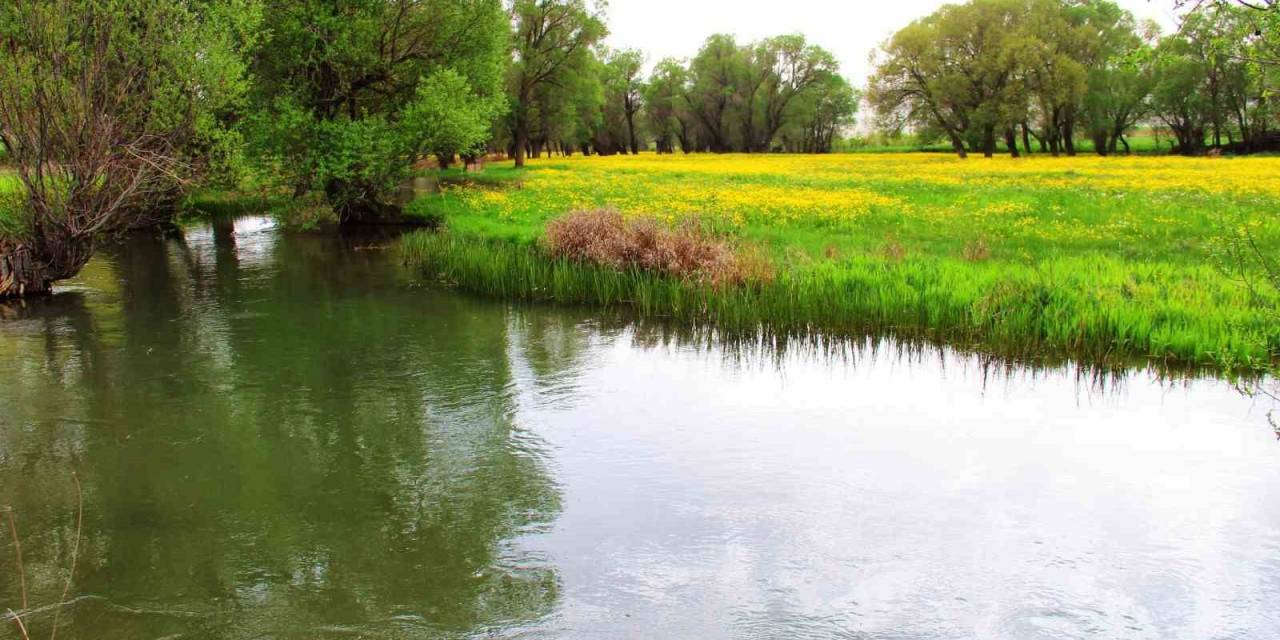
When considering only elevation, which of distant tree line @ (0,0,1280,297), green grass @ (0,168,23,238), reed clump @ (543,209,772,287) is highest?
distant tree line @ (0,0,1280,297)

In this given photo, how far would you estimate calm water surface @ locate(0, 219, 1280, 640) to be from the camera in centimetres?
575

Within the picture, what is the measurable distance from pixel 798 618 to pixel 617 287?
1064 cm

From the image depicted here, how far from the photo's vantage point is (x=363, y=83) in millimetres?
26984

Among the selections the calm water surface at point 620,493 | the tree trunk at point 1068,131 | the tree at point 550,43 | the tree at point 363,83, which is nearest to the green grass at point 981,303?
the calm water surface at point 620,493

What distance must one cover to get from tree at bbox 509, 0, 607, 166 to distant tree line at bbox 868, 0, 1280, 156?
31.5 meters

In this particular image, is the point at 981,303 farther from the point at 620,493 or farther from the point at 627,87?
the point at 627,87

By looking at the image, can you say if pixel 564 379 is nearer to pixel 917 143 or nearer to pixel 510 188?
pixel 510 188

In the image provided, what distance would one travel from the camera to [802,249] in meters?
16.9

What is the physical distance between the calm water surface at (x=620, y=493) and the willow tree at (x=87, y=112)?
4020mm

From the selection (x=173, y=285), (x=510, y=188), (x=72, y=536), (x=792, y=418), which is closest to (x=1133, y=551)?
(x=792, y=418)

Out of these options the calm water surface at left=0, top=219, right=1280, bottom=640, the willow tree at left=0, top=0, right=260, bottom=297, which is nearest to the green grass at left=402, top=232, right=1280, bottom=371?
the calm water surface at left=0, top=219, right=1280, bottom=640

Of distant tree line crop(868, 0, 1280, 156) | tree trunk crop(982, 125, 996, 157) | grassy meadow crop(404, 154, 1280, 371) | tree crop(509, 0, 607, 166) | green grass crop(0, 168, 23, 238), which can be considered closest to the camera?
grassy meadow crop(404, 154, 1280, 371)

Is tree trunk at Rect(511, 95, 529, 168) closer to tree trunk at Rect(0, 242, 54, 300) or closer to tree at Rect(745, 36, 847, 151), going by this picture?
tree trunk at Rect(0, 242, 54, 300)

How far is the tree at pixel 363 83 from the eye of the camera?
24734 mm
